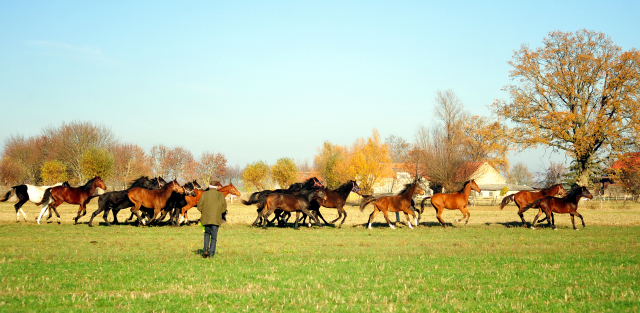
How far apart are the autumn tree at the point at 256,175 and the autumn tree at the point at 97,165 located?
2964cm

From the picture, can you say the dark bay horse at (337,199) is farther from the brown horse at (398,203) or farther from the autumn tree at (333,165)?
the autumn tree at (333,165)

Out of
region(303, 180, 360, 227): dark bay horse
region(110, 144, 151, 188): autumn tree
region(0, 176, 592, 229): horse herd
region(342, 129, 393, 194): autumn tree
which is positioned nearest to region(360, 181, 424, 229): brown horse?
region(0, 176, 592, 229): horse herd

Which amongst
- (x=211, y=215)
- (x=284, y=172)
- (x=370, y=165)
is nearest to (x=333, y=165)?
(x=284, y=172)

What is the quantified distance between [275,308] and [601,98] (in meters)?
41.0

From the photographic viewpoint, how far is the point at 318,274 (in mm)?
9547

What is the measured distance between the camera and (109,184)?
233ft

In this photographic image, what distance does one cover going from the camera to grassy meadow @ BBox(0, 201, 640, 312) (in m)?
7.22

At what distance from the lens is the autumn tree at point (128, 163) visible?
229ft

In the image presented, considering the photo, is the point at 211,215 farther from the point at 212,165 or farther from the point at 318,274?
the point at 212,165

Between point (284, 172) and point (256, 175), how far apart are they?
16.9ft

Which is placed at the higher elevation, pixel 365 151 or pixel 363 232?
pixel 365 151

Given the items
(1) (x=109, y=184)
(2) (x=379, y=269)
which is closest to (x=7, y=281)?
(2) (x=379, y=269)

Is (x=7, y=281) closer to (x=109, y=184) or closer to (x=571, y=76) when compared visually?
(x=571, y=76)

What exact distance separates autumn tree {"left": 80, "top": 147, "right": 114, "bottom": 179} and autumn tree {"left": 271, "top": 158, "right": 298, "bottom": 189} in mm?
31819
